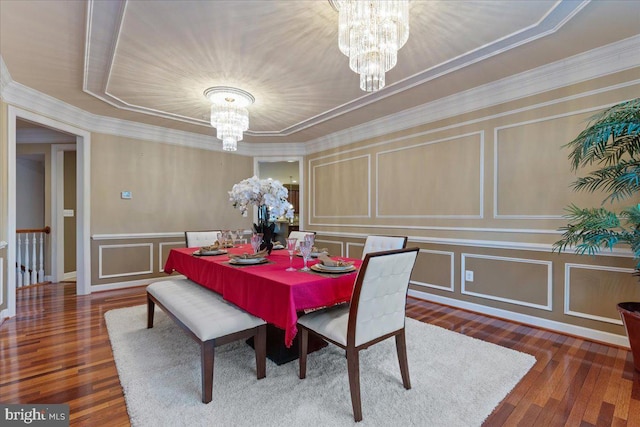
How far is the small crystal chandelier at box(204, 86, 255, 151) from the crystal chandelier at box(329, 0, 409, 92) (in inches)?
68.6

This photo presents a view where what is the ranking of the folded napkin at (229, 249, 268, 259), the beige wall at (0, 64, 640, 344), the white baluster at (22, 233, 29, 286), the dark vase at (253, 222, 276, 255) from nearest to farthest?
the folded napkin at (229, 249, 268, 259) → the dark vase at (253, 222, 276, 255) → the beige wall at (0, 64, 640, 344) → the white baluster at (22, 233, 29, 286)

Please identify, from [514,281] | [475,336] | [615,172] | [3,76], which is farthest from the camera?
[514,281]

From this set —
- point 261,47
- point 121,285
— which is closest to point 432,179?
point 261,47

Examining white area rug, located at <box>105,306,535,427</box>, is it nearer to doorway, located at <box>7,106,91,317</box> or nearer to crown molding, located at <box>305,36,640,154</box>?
doorway, located at <box>7,106,91,317</box>

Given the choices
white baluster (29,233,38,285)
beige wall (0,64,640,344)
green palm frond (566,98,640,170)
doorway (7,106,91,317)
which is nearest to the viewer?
green palm frond (566,98,640,170)

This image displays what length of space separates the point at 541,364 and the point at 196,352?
256cm

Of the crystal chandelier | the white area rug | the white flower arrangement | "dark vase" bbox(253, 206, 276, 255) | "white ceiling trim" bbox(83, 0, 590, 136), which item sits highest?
"white ceiling trim" bbox(83, 0, 590, 136)

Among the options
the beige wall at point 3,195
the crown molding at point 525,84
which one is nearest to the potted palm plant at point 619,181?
the crown molding at point 525,84

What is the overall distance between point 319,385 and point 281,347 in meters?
0.46

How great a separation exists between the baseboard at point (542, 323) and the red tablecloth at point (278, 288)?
6.84 feet

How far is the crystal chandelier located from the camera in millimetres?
1697

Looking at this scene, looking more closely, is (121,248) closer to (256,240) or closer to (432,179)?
(256,240)

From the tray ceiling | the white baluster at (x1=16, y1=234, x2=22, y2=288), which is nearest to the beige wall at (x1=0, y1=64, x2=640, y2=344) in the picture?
the tray ceiling

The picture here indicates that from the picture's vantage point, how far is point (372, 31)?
5.73 ft
